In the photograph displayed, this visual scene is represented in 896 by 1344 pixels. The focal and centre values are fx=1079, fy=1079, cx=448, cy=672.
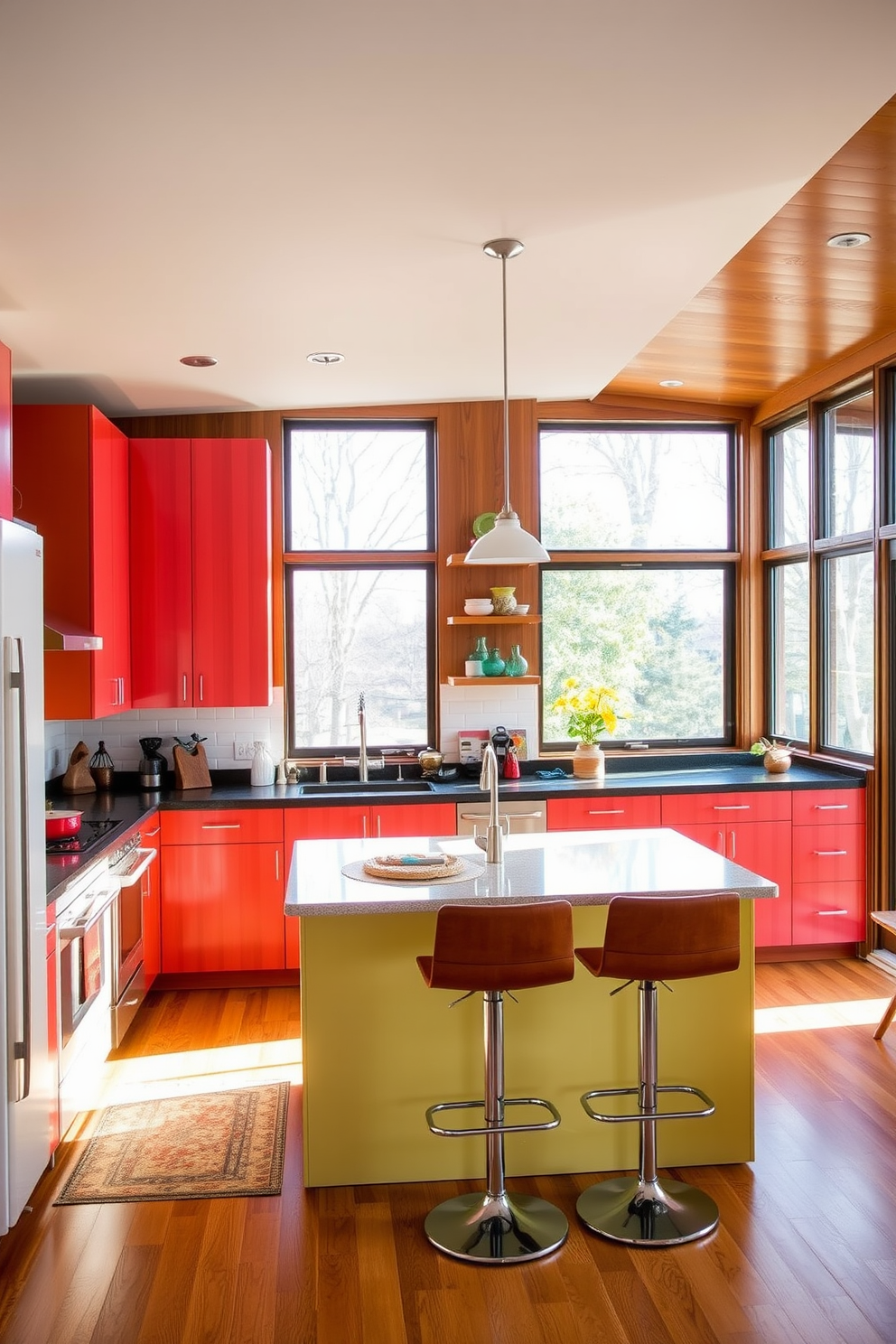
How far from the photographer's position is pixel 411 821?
5.24 metres

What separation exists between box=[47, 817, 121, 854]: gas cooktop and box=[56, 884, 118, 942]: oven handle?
183mm

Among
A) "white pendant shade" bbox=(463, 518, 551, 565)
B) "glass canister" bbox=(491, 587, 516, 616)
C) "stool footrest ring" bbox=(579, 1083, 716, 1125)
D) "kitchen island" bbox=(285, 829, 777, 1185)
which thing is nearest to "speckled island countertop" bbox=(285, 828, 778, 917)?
"kitchen island" bbox=(285, 829, 777, 1185)

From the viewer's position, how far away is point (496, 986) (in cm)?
284

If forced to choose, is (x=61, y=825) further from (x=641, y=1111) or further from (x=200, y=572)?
(x=641, y=1111)

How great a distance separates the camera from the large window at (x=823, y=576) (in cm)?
537

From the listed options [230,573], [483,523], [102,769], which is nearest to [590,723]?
[483,523]

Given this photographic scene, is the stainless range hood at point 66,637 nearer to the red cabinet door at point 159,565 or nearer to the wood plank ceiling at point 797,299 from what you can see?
the red cabinet door at point 159,565

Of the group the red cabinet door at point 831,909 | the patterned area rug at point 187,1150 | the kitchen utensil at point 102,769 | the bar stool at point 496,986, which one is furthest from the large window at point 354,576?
the bar stool at point 496,986

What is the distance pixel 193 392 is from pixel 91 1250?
3.79 metres

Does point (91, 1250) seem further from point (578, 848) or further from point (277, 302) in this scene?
point (277, 302)

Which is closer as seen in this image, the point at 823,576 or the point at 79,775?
the point at 79,775

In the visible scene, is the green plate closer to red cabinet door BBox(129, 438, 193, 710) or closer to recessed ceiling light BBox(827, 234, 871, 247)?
red cabinet door BBox(129, 438, 193, 710)

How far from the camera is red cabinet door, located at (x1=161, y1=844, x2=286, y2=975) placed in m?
5.10

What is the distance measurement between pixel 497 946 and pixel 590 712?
10.4 ft
